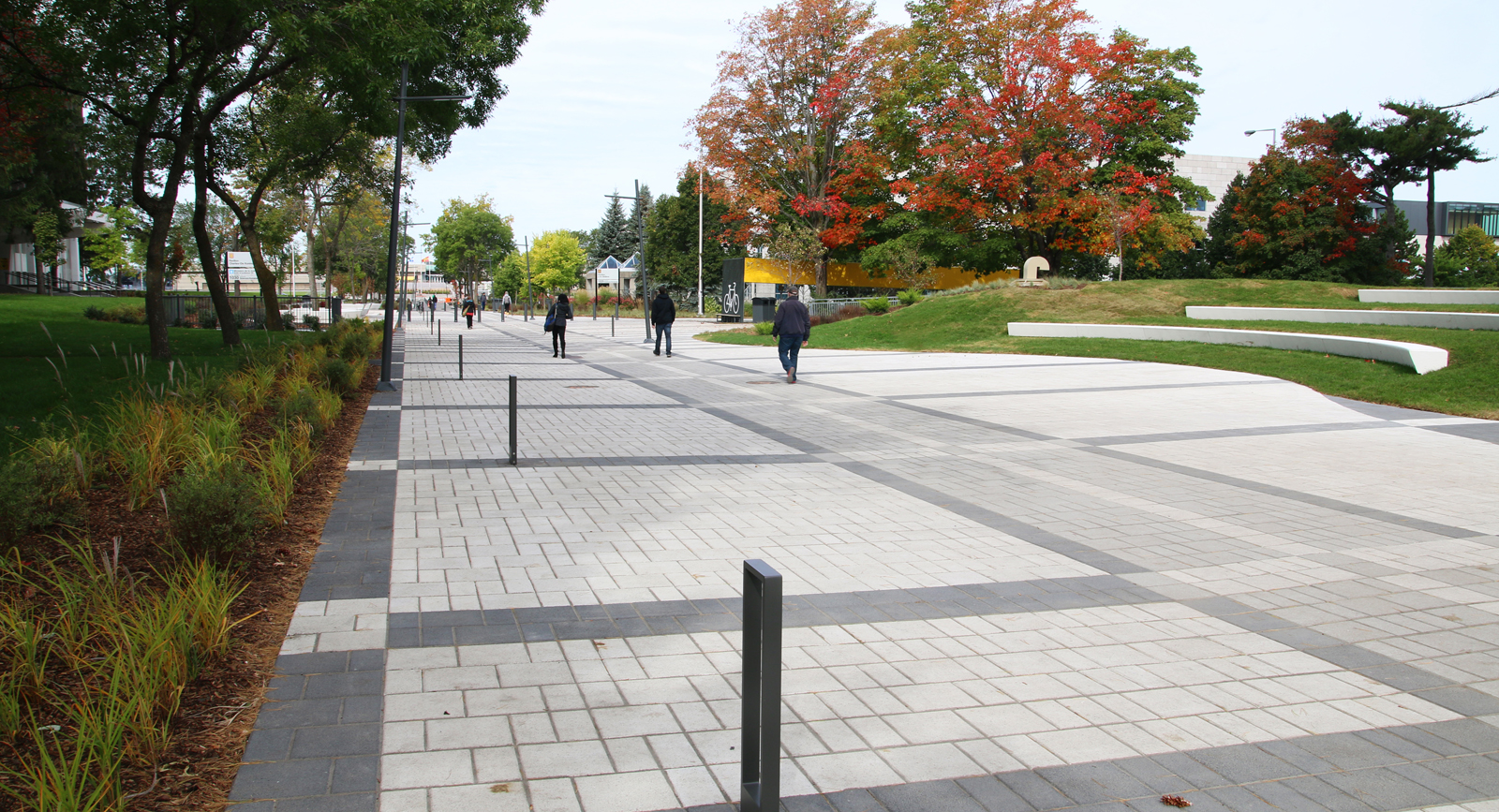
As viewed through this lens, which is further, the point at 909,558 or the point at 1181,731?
the point at 909,558

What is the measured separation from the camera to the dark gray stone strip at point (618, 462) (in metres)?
9.08

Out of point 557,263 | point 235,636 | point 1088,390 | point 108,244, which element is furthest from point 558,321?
point 557,263

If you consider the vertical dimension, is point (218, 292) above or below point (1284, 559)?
above

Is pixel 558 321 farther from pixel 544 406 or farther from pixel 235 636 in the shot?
pixel 235 636

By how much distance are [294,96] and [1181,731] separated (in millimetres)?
26576

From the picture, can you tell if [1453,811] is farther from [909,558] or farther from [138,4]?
[138,4]

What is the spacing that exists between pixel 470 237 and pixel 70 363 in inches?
3585

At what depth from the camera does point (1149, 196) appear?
3734cm

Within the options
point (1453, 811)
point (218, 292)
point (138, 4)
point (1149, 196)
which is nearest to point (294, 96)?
point (218, 292)

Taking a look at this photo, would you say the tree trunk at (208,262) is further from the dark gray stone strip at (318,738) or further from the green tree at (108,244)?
the green tree at (108,244)

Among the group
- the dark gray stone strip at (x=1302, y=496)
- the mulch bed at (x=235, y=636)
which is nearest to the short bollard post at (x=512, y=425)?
the mulch bed at (x=235, y=636)

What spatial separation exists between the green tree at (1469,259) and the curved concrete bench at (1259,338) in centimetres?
3677

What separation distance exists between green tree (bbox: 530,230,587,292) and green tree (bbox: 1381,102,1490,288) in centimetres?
7129

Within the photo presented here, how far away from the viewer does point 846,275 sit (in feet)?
166
